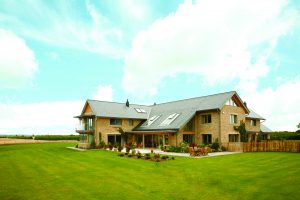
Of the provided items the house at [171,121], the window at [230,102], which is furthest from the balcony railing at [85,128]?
the window at [230,102]

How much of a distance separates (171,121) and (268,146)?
12472 mm

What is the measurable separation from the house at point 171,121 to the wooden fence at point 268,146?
239 cm

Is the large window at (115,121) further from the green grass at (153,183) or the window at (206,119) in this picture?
the green grass at (153,183)

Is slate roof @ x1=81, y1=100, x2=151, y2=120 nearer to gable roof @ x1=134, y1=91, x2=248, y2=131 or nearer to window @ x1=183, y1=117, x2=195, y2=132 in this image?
gable roof @ x1=134, y1=91, x2=248, y2=131

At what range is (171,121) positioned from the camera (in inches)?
1419

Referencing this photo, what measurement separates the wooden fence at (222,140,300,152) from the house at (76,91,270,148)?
239cm

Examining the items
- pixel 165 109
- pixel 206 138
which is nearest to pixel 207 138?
pixel 206 138

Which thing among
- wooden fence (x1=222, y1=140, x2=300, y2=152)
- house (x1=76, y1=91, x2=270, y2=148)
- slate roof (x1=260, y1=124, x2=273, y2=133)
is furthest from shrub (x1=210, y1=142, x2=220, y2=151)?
slate roof (x1=260, y1=124, x2=273, y2=133)

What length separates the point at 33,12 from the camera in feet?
60.7

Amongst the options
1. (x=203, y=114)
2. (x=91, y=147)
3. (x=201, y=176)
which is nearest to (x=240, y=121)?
(x=203, y=114)

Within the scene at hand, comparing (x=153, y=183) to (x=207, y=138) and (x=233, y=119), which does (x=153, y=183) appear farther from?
(x=233, y=119)

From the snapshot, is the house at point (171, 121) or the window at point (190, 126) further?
the window at point (190, 126)

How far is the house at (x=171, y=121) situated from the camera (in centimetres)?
3366

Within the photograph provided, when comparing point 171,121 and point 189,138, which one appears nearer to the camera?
point 189,138
